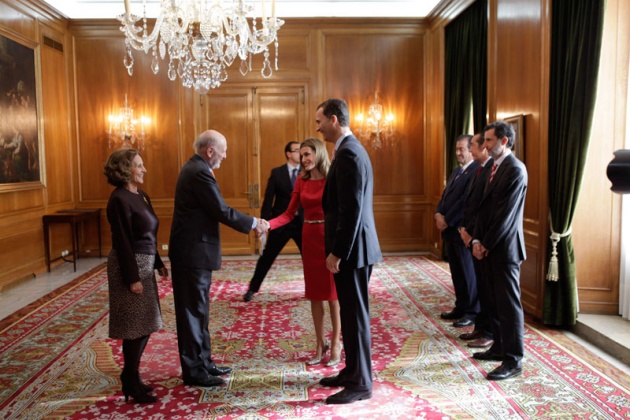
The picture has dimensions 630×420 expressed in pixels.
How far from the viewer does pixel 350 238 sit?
3236mm

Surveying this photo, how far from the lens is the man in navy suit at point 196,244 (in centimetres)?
358

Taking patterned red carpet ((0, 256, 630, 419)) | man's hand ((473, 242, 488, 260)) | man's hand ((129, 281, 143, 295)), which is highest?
man's hand ((473, 242, 488, 260))

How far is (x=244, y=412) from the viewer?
3.30m

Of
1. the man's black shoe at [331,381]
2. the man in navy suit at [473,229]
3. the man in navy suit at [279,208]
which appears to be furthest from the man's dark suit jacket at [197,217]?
the man in navy suit at [279,208]

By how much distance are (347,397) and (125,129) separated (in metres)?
6.89

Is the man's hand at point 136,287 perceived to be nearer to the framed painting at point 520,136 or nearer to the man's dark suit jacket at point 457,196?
the man's dark suit jacket at point 457,196

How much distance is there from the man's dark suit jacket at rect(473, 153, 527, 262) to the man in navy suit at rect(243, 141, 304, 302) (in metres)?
2.54

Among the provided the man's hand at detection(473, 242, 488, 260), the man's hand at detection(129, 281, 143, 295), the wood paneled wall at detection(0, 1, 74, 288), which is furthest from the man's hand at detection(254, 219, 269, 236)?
the wood paneled wall at detection(0, 1, 74, 288)

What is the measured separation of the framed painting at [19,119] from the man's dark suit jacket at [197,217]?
4332mm

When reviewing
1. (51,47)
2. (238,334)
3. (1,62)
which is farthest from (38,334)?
(51,47)

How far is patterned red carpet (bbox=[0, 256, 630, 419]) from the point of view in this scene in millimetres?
3312

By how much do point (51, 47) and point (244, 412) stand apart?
727cm

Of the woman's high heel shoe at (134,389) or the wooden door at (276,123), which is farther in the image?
the wooden door at (276,123)

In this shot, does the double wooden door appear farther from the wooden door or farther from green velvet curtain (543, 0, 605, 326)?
green velvet curtain (543, 0, 605, 326)
